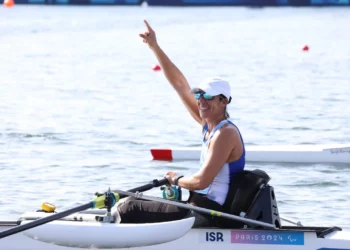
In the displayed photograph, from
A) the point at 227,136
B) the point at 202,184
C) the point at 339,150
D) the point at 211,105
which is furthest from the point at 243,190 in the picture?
the point at 339,150

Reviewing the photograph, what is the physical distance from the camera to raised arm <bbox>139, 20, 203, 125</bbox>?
27.2 ft

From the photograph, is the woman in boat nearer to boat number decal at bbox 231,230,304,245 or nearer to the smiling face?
the smiling face

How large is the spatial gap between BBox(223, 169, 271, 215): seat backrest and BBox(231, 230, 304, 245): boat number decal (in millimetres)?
178

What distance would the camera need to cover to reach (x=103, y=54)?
3869cm

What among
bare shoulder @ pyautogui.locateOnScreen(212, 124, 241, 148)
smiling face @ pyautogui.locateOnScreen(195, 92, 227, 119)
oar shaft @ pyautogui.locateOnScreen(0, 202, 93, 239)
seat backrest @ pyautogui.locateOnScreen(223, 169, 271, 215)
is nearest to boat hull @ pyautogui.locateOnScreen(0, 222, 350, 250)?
seat backrest @ pyautogui.locateOnScreen(223, 169, 271, 215)

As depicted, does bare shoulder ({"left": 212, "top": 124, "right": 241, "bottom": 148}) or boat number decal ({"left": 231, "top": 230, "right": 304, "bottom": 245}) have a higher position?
bare shoulder ({"left": 212, "top": 124, "right": 241, "bottom": 148})

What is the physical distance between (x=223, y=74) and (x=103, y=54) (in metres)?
9.10

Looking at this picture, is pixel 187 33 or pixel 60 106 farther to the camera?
pixel 187 33

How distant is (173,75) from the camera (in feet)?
27.7

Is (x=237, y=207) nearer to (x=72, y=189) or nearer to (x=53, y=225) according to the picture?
(x=53, y=225)

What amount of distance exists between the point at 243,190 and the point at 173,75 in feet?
4.28

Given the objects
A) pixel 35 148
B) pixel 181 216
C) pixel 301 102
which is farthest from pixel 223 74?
pixel 181 216

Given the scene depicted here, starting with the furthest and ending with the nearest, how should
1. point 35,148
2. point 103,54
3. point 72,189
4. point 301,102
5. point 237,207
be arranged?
point 103,54
point 301,102
point 35,148
point 72,189
point 237,207

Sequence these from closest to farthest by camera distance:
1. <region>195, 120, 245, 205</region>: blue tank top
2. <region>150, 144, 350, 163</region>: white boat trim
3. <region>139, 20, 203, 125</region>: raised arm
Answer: <region>195, 120, 245, 205</region>: blue tank top
<region>139, 20, 203, 125</region>: raised arm
<region>150, 144, 350, 163</region>: white boat trim
